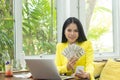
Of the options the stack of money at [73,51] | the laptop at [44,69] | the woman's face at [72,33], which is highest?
the woman's face at [72,33]

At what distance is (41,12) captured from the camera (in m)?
4.18

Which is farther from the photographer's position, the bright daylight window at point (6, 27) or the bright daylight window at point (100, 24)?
the bright daylight window at point (100, 24)

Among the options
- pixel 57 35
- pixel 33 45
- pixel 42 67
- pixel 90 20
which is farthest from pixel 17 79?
pixel 90 20

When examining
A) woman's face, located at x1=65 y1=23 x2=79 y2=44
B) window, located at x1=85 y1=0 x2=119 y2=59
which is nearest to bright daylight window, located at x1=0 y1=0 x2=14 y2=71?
woman's face, located at x1=65 y1=23 x2=79 y2=44

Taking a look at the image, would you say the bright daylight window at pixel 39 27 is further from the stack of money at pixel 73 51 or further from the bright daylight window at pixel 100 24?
the stack of money at pixel 73 51

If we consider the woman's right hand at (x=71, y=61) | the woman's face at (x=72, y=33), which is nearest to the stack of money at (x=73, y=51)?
the woman's right hand at (x=71, y=61)

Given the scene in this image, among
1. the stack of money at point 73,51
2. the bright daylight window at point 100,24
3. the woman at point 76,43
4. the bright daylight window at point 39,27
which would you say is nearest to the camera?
the stack of money at point 73,51

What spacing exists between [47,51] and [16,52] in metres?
0.60

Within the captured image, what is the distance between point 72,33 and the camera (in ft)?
9.18

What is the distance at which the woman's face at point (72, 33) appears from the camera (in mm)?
2797

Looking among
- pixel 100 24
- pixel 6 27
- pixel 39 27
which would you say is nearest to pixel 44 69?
pixel 6 27

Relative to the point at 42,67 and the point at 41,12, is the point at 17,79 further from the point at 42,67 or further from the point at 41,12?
→ the point at 41,12

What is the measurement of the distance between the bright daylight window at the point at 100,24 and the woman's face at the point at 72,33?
1.71 m

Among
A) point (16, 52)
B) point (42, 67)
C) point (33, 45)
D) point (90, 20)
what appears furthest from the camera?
point (90, 20)
